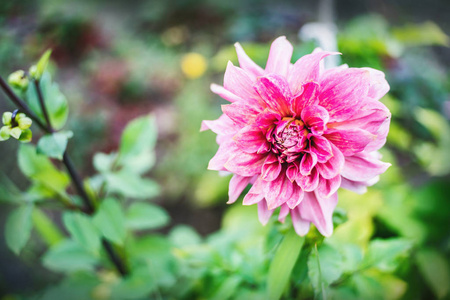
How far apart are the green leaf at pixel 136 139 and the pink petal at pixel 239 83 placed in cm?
47

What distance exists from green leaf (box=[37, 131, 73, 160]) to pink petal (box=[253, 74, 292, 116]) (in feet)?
1.37

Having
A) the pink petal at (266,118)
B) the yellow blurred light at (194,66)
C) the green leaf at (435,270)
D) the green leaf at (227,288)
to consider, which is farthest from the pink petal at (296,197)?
the yellow blurred light at (194,66)

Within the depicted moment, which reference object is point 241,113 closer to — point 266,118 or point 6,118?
point 266,118

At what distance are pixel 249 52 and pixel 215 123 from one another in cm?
71

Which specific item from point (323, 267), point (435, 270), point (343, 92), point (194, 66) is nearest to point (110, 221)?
point (323, 267)

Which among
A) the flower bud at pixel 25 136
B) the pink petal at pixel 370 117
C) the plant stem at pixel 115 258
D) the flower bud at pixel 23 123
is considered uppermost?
the flower bud at pixel 23 123

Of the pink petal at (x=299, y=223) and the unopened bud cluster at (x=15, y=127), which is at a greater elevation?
the unopened bud cluster at (x=15, y=127)

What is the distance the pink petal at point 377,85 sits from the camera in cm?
49

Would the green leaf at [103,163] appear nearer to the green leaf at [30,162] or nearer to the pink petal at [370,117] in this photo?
the green leaf at [30,162]

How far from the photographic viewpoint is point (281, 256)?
1.80 ft

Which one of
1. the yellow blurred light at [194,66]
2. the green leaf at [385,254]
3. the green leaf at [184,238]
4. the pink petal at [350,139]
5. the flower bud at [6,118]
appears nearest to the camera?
the pink petal at [350,139]

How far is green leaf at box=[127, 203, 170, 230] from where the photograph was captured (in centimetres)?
99

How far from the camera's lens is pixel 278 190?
1.60 ft

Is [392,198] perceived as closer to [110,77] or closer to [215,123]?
[215,123]
